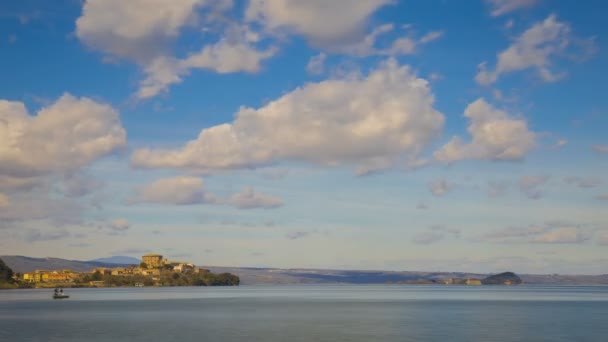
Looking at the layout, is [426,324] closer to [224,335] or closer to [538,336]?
[538,336]

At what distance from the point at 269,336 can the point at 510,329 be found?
31.3m

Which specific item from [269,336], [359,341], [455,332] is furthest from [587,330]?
[269,336]

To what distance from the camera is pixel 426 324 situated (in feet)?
310

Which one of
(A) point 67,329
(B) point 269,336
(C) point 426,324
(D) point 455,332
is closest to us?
(B) point 269,336

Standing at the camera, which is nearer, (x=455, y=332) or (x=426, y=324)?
(x=455, y=332)

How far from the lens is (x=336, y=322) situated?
97.0 m

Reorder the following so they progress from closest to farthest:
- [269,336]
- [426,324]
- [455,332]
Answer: [269,336], [455,332], [426,324]

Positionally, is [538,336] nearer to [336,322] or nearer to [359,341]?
[359,341]

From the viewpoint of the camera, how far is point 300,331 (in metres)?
81.5

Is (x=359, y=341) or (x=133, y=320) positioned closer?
(x=359, y=341)

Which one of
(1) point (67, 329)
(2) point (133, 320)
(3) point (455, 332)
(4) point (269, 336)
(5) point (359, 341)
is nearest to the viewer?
(5) point (359, 341)

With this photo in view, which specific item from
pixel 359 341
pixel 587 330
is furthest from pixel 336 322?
pixel 587 330

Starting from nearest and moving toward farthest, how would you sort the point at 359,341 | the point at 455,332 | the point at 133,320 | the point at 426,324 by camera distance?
the point at 359,341
the point at 455,332
the point at 426,324
the point at 133,320

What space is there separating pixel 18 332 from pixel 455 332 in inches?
2062
